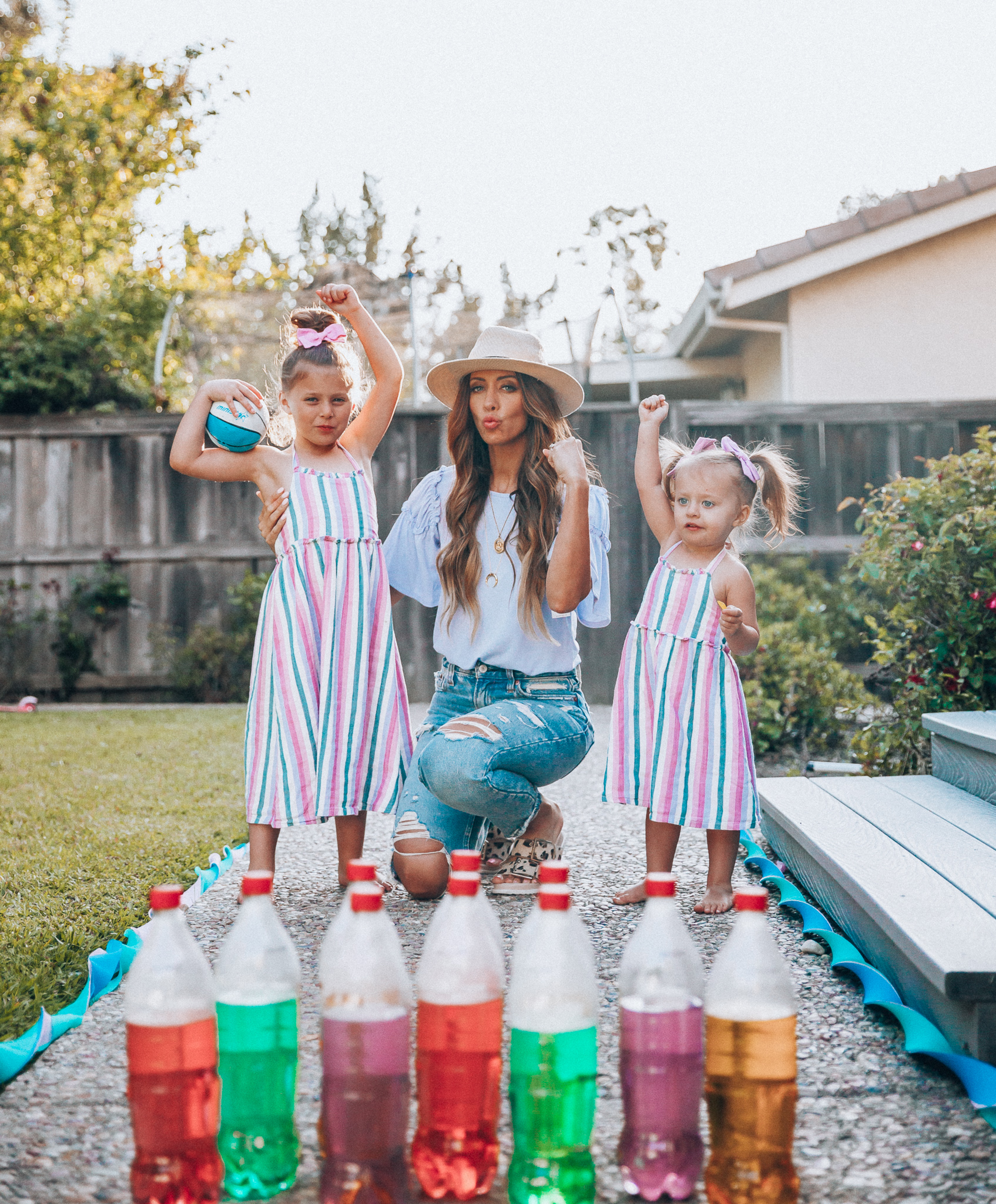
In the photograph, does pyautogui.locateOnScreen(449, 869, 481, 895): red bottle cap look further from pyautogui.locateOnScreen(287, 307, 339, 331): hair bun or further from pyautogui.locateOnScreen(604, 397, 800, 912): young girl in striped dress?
pyautogui.locateOnScreen(287, 307, 339, 331): hair bun

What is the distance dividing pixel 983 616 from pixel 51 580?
6.61m

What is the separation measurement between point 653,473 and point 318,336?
102cm

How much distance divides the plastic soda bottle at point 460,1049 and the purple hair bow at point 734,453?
184 cm

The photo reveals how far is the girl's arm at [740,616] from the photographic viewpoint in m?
2.79

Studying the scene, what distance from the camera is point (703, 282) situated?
9.64 m

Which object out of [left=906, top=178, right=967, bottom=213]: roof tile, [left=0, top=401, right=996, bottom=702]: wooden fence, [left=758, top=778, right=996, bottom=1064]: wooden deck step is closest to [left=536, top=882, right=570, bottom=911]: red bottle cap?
[left=758, top=778, right=996, bottom=1064]: wooden deck step

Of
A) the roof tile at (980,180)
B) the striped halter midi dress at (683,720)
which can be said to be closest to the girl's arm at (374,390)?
the striped halter midi dress at (683,720)

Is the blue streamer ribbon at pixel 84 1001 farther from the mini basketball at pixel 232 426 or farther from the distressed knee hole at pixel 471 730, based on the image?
the mini basketball at pixel 232 426

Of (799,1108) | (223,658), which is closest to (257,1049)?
(799,1108)

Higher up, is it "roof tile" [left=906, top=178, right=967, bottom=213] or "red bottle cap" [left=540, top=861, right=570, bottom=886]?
"roof tile" [left=906, top=178, right=967, bottom=213]

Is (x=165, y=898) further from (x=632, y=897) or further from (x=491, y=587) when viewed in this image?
(x=491, y=587)

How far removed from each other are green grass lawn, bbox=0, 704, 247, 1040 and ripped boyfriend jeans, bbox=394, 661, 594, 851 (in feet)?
2.69

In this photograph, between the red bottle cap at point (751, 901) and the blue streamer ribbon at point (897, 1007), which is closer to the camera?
the red bottle cap at point (751, 901)

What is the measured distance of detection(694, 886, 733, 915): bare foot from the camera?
282 cm
